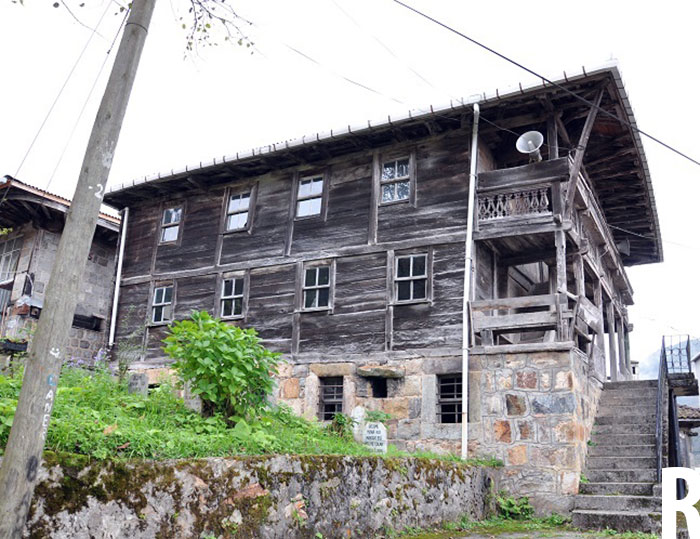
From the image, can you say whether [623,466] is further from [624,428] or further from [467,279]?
[467,279]

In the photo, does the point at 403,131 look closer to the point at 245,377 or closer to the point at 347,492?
the point at 245,377

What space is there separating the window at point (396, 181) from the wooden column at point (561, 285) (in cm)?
334

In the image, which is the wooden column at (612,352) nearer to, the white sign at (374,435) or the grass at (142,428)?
the white sign at (374,435)

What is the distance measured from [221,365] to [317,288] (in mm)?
6994

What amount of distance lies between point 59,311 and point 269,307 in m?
10.7

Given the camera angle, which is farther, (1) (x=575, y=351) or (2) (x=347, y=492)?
(1) (x=575, y=351)

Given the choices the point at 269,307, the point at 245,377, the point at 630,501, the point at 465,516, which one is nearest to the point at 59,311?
the point at 245,377

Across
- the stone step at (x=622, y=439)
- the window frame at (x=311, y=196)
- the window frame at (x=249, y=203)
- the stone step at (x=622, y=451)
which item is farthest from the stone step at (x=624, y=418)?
the window frame at (x=249, y=203)

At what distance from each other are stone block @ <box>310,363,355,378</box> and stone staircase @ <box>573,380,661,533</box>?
4807 mm

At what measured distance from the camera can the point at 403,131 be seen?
14.1 m

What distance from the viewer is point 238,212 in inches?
641

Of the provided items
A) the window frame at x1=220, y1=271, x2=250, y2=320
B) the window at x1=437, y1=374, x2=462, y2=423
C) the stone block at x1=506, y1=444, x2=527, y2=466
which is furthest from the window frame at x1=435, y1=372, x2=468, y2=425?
the window frame at x1=220, y1=271, x2=250, y2=320

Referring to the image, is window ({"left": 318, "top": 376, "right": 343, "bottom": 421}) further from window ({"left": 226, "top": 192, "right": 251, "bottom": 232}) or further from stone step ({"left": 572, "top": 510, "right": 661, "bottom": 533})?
stone step ({"left": 572, "top": 510, "right": 661, "bottom": 533})

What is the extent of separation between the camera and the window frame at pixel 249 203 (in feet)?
52.4
